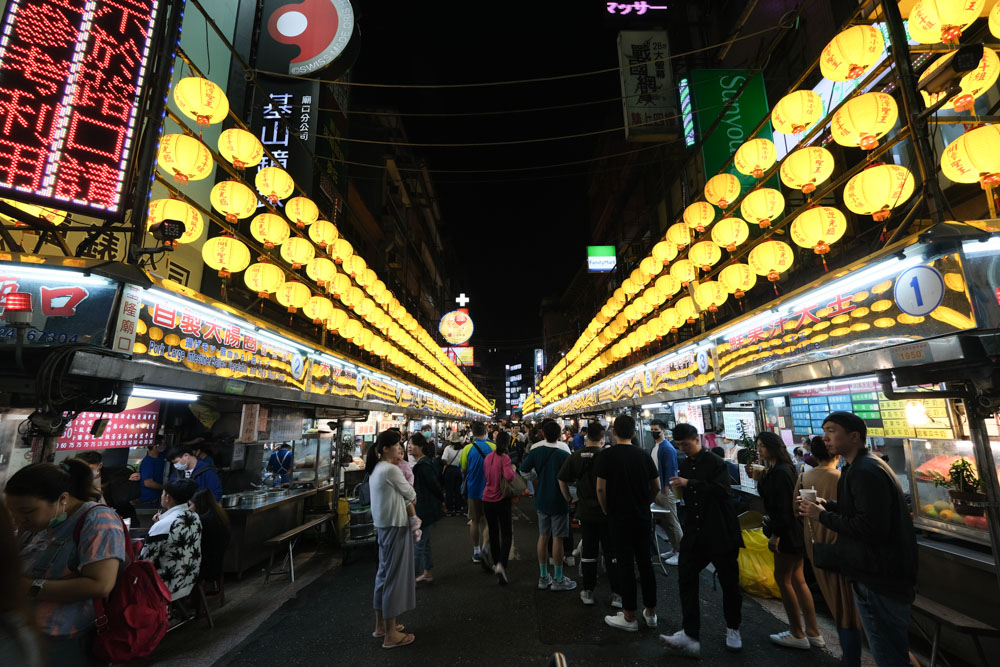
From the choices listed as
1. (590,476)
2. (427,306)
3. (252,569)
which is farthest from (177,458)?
(427,306)

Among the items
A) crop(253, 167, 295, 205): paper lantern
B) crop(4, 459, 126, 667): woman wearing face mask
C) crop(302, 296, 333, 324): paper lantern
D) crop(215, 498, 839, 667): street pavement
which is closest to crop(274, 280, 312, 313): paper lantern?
crop(302, 296, 333, 324): paper lantern

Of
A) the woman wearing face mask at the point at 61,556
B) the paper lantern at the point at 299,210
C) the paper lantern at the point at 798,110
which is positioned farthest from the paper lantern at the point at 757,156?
the woman wearing face mask at the point at 61,556

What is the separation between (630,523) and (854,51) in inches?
253

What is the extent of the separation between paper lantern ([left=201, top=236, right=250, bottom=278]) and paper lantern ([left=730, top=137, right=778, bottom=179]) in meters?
8.52

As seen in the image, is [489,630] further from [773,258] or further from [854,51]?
[854,51]

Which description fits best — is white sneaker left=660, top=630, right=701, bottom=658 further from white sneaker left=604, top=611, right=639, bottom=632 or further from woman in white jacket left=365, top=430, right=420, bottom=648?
woman in white jacket left=365, top=430, right=420, bottom=648

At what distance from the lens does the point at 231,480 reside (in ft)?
34.9

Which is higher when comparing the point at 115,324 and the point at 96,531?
the point at 115,324

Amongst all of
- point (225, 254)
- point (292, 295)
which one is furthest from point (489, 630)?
point (292, 295)

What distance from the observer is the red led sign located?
477 centimetres

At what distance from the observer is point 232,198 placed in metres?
7.16

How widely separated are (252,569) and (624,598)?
278 inches

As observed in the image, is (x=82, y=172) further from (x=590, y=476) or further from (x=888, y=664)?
(x=888, y=664)

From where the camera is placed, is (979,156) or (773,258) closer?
(979,156)
